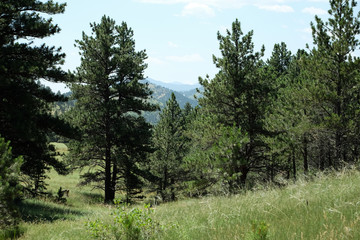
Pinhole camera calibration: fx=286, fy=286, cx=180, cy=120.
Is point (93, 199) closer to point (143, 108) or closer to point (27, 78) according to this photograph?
point (143, 108)

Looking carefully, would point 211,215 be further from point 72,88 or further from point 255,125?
point 72,88

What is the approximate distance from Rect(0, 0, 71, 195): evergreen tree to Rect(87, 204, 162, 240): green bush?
704 cm

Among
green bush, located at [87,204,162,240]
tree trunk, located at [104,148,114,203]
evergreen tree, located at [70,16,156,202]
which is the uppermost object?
evergreen tree, located at [70,16,156,202]

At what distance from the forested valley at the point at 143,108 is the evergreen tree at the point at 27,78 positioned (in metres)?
0.04

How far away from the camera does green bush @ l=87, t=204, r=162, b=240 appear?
14.0 feet

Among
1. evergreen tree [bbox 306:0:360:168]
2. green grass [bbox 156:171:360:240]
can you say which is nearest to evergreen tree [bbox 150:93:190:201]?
evergreen tree [bbox 306:0:360:168]

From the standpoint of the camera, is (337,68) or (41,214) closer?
(41,214)

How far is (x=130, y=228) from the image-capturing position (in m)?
4.25

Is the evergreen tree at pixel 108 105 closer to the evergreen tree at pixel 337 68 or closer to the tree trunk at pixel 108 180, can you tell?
the tree trunk at pixel 108 180

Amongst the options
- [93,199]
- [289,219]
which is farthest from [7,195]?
[93,199]

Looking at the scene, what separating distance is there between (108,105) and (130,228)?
15.8 meters

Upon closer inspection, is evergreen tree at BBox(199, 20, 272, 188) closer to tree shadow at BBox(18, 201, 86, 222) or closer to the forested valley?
the forested valley

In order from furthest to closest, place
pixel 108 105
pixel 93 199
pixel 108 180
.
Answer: pixel 93 199 → pixel 108 180 → pixel 108 105

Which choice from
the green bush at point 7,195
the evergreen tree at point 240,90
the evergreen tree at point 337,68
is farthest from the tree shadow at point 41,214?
the evergreen tree at point 337,68
